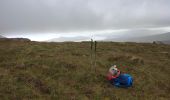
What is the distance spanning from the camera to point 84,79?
47.1 ft

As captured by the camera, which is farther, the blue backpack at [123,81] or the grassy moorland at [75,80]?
the blue backpack at [123,81]

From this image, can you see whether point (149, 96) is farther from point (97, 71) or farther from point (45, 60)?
point (45, 60)

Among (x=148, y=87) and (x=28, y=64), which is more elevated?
(x=28, y=64)

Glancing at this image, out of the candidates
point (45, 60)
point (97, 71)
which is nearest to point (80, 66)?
point (97, 71)

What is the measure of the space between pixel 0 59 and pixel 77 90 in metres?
10.0

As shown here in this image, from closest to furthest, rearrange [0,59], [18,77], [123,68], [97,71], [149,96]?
[149,96]
[18,77]
[97,71]
[123,68]
[0,59]

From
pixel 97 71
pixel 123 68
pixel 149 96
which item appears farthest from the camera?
pixel 123 68

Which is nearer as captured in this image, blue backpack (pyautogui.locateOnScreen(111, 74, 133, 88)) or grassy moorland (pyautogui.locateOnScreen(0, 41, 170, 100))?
grassy moorland (pyautogui.locateOnScreen(0, 41, 170, 100))

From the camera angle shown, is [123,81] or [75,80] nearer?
[123,81]

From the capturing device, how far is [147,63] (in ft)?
66.7

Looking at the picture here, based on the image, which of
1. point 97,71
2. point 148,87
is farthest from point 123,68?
point 148,87

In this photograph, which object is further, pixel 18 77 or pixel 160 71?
pixel 160 71

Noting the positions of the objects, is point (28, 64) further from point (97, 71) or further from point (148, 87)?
point (148, 87)

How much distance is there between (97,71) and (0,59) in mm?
9334
